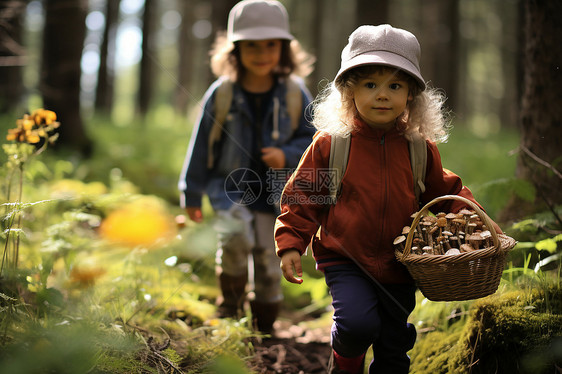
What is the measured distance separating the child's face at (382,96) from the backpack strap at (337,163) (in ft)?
0.66

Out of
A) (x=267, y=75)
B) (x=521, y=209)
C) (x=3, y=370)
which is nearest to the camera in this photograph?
(x=3, y=370)

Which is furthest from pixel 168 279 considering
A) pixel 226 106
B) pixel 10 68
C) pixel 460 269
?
pixel 10 68

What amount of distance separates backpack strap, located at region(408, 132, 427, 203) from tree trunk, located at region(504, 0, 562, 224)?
126 centimetres

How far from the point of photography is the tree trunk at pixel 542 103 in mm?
3389

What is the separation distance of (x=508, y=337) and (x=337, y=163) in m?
1.25

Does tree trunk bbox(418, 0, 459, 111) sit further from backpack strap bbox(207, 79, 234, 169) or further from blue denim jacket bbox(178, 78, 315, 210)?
backpack strap bbox(207, 79, 234, 169)

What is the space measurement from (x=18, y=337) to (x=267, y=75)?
8.32ft

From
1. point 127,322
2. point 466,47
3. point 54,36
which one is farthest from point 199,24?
point 127,322

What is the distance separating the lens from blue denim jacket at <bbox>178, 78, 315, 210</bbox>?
12.0 ft

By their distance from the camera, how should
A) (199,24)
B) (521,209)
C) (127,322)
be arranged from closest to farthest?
(127,322) → (521,209) → (199,24)

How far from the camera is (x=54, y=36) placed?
7.53 m

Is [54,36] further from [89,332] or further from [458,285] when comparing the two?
[458,285]

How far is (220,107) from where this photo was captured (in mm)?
3658

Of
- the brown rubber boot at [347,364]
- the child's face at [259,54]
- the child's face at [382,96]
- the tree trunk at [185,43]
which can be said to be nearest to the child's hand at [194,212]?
the child's face at [259,54]
